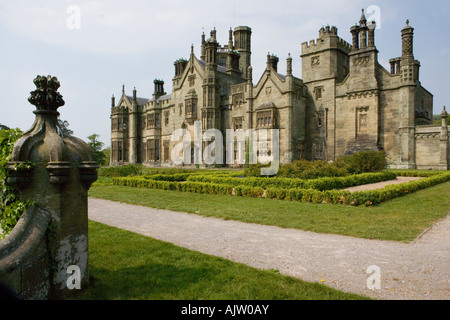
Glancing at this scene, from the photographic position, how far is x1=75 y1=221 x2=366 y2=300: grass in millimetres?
4109

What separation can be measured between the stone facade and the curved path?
21931 mm

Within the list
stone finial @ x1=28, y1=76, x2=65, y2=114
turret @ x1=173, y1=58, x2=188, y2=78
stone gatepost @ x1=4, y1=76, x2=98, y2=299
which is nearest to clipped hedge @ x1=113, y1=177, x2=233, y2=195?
stone gatepost @ x1=4, y1=76, x2=98, y2=299

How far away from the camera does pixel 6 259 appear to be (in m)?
3.00

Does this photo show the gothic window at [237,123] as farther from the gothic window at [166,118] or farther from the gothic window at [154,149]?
the gothic window at [154,149]

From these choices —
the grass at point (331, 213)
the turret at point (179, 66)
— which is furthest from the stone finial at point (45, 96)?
the turret at point (179, 66)

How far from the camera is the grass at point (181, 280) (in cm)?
411

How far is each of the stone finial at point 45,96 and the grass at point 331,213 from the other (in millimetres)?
6556

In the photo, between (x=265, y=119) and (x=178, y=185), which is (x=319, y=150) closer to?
(x=265, y=119)

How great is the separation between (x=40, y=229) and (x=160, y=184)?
1486 cm

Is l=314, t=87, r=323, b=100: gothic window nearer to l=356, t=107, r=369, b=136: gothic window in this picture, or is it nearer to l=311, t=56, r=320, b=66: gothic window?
l=311, t=56, r=320, b=66: gothic window

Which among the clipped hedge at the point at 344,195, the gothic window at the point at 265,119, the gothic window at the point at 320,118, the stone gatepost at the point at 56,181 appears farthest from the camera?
the gothic window at the point at 265,119

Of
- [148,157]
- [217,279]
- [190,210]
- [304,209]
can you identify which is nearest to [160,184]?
[190,210]
